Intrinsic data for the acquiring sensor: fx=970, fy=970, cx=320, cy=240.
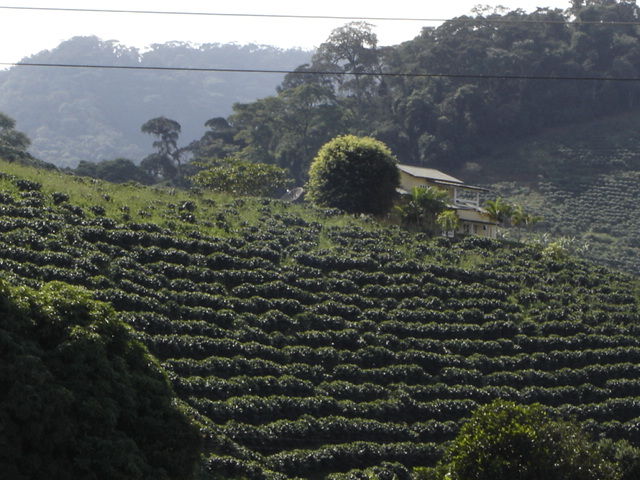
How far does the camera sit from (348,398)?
26938 mm

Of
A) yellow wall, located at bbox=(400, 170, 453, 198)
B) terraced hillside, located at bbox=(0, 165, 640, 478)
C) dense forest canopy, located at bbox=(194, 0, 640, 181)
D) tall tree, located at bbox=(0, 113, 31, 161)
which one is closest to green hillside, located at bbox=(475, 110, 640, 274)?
dense forest canopy, located at bbox=(194, 0, 640, 181)

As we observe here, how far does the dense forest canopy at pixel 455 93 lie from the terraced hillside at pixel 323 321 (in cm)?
4302

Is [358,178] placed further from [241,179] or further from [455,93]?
[455,93]

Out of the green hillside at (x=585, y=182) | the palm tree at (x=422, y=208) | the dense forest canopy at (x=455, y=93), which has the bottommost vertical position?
the green hillside at (x=585, y=182)

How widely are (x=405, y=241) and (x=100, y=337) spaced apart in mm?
23972

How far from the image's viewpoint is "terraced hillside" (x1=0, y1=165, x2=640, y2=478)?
2481cm

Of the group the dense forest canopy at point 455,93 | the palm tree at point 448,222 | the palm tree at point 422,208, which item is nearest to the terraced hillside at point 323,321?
the palm tree at point 448,222

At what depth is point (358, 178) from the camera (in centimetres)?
4500

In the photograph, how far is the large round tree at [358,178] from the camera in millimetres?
44969

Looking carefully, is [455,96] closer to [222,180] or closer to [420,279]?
[222,180]

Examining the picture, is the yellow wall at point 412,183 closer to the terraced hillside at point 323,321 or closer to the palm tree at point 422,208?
the palm tree at point 422,208

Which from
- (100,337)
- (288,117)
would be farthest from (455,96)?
(100,337)

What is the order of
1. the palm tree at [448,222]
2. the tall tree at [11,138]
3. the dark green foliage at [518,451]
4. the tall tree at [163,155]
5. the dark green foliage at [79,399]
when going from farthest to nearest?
the tall tree at [163,155]
the tall tree at [11,138]
the palm tree at [448,222]
the dark green foliage at [518,451]
the dark green foliage at [79,399]

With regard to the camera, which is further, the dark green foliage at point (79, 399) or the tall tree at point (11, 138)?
the tall tree at point (11, 138)
